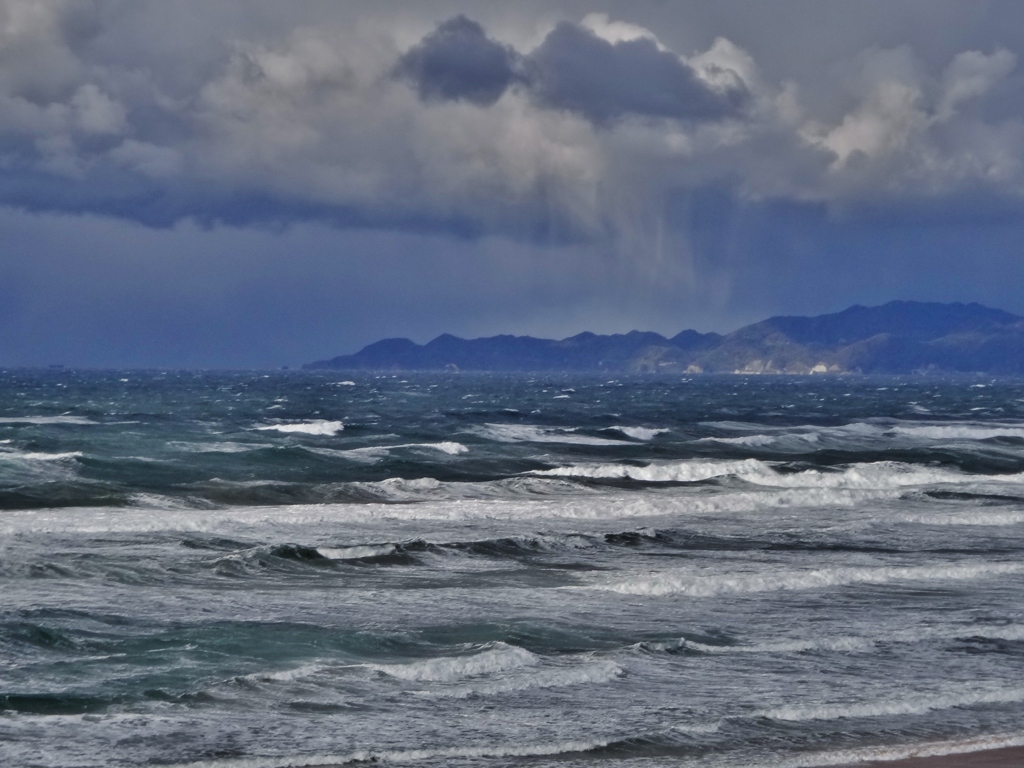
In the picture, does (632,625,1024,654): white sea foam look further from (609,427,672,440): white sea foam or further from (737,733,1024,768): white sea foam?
(609,427,672,440): white sea foam

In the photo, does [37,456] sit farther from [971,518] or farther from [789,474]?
[971,518]

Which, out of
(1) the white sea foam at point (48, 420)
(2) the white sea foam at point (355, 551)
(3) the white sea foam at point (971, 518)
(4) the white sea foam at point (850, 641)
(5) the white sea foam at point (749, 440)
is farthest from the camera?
(1) the white sea foam at point (48, 420)

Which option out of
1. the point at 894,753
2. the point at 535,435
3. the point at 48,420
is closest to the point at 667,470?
the point at 535,435

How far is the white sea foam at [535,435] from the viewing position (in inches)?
2256

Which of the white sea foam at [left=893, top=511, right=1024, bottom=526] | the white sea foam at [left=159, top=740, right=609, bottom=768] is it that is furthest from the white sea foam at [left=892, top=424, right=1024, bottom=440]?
the white sea foam at [left=159, top=740, right=609, bottom=768]

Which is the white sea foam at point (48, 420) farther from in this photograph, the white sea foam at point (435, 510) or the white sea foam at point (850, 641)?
the white sea foam at point (850, 641)

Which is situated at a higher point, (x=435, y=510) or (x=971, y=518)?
(x=971, y=518)

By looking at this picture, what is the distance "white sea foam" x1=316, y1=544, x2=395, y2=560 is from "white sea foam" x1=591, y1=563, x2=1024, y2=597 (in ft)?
16.6

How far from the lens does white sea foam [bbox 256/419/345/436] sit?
5978 cm

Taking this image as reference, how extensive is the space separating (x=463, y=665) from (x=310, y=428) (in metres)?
48.3

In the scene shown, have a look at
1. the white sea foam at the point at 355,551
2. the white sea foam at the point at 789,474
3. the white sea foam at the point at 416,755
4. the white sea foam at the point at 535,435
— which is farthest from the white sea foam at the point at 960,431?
the white sea foam at the point at 416,755

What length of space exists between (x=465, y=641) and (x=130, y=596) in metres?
5.80

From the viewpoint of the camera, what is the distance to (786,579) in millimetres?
19812

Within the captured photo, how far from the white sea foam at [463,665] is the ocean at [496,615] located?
5 centimetres
